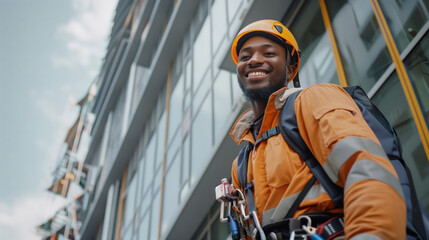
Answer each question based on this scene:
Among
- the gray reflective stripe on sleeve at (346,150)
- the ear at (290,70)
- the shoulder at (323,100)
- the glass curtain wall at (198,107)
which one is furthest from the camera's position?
the glass curtain wall at (198,107)

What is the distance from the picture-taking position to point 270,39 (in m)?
3.27

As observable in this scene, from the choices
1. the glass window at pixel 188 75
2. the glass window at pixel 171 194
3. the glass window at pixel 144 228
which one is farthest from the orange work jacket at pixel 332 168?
the glass window at pixel 144 228

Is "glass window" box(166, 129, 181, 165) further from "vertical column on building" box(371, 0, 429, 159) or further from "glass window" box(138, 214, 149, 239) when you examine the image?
"vertical column on building" box(371, 0, 429, 159)

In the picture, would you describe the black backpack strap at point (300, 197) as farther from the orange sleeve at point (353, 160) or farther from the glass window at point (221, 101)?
the glass window at point (221, 101)

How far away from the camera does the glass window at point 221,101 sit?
9.14 metres

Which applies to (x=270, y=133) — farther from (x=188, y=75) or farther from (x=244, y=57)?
(x=188, y=75)

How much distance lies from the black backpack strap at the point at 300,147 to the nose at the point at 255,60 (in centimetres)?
48

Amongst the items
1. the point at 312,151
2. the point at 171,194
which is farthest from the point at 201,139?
the point at 312,151

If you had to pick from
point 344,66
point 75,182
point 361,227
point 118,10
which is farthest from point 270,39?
point 118,10

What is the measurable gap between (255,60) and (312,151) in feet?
3.32

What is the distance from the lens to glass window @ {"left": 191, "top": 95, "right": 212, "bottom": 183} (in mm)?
9567

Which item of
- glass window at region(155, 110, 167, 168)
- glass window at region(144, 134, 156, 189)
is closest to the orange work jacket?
glass window at region(155, 110, 167, 168)

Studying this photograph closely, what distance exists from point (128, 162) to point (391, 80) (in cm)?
1473

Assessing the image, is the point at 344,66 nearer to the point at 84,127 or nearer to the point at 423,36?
the point at 423,36
